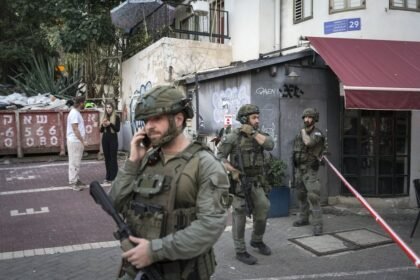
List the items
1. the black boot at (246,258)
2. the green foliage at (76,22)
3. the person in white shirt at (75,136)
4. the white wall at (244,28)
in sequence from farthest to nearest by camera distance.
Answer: the green foliage at (76,22) < the white wall at (244,28) < the person in white shirt at (75,136) < the black boot at (246,258)

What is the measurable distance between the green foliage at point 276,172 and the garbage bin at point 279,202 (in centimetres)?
12

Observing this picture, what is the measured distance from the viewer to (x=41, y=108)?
45.4 feet

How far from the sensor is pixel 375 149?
830cm

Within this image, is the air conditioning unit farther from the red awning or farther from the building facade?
the red awning

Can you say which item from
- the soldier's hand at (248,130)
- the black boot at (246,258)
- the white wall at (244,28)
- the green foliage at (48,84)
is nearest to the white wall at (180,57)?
the white wall at (244,28)

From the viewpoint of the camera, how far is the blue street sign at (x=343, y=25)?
838 centimetres

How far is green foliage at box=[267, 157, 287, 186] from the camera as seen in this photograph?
7.23 metres

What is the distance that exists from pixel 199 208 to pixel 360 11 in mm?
7344

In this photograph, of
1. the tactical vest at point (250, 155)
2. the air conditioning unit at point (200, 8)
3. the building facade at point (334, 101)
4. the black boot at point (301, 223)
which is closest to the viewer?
the tactical vest at point (250, 155)

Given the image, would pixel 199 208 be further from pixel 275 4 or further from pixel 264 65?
pixel 275 4

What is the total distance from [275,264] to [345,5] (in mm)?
5613

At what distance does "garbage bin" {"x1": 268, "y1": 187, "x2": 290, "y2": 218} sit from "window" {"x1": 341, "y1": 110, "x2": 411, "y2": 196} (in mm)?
1601

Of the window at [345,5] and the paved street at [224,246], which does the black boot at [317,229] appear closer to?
the paved street at [224,246]

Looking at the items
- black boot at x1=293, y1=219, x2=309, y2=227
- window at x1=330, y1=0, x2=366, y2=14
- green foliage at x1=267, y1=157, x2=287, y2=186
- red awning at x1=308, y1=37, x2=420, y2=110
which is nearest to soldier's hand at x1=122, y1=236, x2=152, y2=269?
black boot at x1=293, y1=219, x2=309, y2=227
